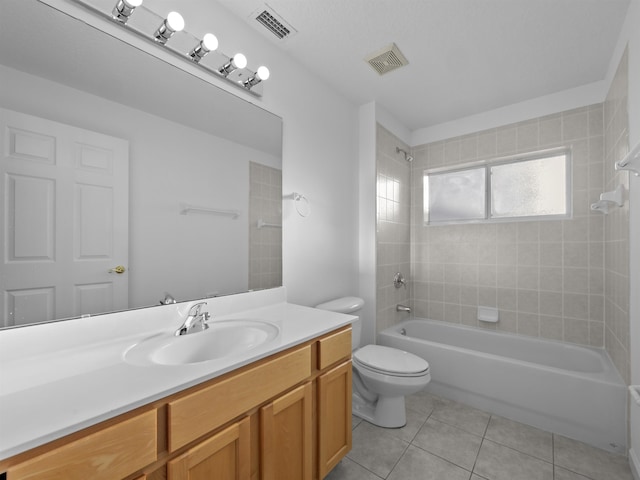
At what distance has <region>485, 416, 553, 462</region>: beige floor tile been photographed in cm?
168

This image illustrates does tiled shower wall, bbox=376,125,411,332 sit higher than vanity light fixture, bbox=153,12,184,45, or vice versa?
vanity light fixture, bbox=153,12,184,45

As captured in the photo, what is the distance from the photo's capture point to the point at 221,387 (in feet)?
2.82

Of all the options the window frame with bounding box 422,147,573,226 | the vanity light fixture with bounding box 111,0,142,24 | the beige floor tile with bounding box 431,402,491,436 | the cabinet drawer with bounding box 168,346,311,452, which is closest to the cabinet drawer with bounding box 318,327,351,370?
the cabinet drawer with bounding box 168,346,311,452

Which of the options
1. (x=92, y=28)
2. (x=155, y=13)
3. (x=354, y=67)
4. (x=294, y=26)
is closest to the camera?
(x=92, y=28)

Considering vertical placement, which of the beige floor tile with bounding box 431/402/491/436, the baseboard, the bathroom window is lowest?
the beige floor tile with bounding box 431/402/491/436

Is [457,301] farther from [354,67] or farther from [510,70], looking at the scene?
[354,67]

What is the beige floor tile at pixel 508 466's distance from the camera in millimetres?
1496

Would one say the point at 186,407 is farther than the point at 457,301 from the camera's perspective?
No

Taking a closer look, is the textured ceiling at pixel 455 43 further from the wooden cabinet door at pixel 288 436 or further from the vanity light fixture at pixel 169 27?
the wooden cabinet door at pixel 288 436

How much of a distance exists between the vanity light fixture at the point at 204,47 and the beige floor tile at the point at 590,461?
2.83 m

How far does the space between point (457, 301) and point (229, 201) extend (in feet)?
8.01

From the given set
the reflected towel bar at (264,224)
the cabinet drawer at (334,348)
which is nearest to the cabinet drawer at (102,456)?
the cabinet drawer at (334,348)

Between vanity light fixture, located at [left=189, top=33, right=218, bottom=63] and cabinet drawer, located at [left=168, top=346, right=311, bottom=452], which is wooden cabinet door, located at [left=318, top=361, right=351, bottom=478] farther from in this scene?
vanity light fixture, located at [left=189, top=33, right=218, bottom=63]

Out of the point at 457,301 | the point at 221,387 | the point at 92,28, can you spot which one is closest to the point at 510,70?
the point at 457,301
